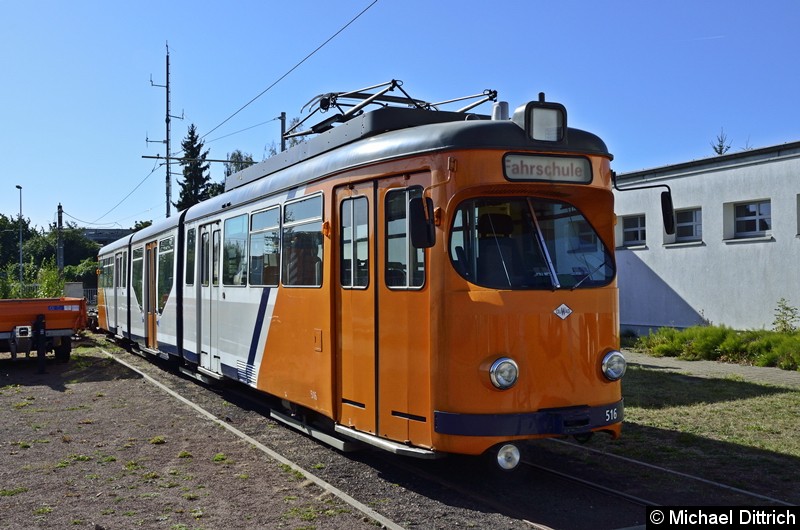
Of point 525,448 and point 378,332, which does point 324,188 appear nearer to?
point 378,332

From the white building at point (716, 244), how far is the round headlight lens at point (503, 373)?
47.3ft

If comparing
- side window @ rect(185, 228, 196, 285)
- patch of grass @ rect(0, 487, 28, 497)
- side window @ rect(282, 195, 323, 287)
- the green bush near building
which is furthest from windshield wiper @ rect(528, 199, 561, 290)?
the green bush near building

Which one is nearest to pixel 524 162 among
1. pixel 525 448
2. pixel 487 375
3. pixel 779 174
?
pixel 487 375

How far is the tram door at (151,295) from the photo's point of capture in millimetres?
16266

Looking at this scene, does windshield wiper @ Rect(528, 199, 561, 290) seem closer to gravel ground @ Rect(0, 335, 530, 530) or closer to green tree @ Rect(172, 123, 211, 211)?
gravel ground @ Rect(0, 335, 530, 530)

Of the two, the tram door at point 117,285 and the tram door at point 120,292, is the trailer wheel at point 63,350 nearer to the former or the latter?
the tram door at point 120,292

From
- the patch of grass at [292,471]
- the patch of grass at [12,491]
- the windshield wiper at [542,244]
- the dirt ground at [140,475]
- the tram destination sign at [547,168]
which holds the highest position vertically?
the tram destination sign at [547,168]

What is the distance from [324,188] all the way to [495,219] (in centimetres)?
217

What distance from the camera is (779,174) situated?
18.7 m

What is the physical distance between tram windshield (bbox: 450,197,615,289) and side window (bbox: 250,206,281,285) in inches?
129

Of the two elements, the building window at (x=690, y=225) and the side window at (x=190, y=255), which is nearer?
the side window at (x=190, y=255)

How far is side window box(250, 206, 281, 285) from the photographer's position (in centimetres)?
936

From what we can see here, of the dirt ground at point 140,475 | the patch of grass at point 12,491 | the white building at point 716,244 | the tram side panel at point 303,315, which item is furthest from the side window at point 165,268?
the white building at point 716,244

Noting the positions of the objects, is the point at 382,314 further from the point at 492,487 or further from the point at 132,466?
the point at 132,466
